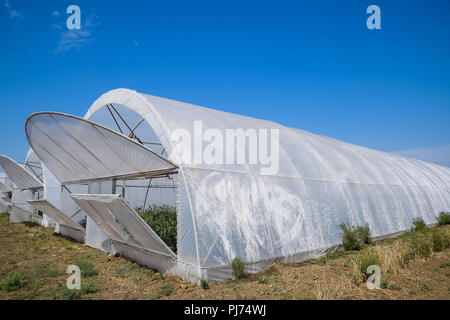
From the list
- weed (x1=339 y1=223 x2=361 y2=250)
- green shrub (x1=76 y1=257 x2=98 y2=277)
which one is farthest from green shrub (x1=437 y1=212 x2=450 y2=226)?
green shrub (x1=76 y1=257 x2=98 y2=277)

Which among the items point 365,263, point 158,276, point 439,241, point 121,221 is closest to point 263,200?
point 365,263

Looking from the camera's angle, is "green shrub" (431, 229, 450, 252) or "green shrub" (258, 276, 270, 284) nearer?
"green shrub" (258, 276, 270, 284)

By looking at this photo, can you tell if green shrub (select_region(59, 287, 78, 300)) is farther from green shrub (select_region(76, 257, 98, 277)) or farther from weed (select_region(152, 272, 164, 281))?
weed (select_region(152, 272, 164, 281))

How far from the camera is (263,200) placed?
8.27 meters

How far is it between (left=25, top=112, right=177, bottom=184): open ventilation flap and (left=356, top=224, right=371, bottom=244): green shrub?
287 inches

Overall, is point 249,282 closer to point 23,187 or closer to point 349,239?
point 349,239

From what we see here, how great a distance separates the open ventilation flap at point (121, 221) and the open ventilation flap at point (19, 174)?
988 cm

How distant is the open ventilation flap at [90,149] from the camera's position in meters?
6.67

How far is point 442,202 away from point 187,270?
18.9 metres

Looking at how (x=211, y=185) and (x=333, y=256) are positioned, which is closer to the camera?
(x=211, y=185)

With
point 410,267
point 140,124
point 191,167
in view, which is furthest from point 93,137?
point 410,267

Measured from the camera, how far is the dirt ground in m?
5.68

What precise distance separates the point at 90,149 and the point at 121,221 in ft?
7.15

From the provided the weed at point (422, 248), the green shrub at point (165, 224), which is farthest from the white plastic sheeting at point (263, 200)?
the weed at point (422, 248)
